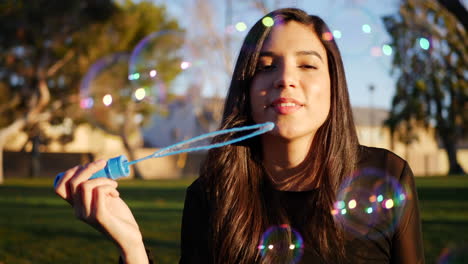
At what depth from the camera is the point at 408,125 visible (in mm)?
33406

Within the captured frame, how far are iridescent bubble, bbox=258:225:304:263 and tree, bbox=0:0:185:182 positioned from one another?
21.1 m

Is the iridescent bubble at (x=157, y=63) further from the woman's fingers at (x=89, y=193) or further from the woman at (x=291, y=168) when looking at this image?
the woman's fingers at (x=89, y=193)

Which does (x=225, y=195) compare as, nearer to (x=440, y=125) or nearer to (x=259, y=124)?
(x=259, y=124)

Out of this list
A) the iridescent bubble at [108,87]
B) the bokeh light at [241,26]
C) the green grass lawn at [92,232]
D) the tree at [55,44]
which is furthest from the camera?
the tree at [55,44]

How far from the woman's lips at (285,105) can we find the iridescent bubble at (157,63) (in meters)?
0.61

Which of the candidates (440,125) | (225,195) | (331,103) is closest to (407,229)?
(331,103)

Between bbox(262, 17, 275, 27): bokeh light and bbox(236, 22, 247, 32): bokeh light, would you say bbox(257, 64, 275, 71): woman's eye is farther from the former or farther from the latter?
bbox(236, 22, 247, 32): bokeh light

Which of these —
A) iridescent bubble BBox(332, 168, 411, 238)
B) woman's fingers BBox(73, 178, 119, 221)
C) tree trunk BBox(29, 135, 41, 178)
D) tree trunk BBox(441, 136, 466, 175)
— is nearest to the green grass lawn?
iridescent bubble BBox(332, 168, 411, 238)

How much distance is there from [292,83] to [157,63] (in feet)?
7.94

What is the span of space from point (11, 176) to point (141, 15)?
14275 millimetres

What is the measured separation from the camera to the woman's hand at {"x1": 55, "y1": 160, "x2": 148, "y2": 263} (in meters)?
1.36

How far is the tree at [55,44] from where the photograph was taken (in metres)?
21.1

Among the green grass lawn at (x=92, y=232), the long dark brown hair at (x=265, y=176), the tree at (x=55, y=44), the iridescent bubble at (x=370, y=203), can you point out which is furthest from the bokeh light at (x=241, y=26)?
the tree at (x=55, y=44)

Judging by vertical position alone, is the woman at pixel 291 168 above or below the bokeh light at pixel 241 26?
below
